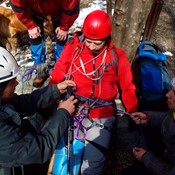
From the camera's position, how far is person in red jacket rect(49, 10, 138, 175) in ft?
10.9

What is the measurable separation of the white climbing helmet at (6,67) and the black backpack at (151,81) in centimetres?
197

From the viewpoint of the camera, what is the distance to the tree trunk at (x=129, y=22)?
3752 mm

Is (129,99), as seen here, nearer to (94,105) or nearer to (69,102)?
(94,105)

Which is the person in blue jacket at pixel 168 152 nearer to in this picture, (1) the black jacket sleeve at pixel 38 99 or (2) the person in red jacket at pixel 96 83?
(2) the person in red jacket at pixel 96 83

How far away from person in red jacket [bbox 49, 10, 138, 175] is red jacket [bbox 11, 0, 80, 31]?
90cm

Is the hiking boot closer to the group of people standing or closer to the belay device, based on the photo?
the group of people standing

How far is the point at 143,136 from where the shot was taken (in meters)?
3.79

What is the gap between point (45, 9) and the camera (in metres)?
4.39

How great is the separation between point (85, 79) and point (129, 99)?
62 centimetres

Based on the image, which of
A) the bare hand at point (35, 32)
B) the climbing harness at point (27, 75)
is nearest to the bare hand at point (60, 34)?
the bare hand at point (35, 32)

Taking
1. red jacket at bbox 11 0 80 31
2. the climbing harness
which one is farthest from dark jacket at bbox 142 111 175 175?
the climbing harness

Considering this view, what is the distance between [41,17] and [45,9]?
0.25m

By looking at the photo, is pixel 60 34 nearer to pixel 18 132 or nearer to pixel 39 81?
pixel 39 81

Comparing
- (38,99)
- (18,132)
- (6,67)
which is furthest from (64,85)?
(18,132)
